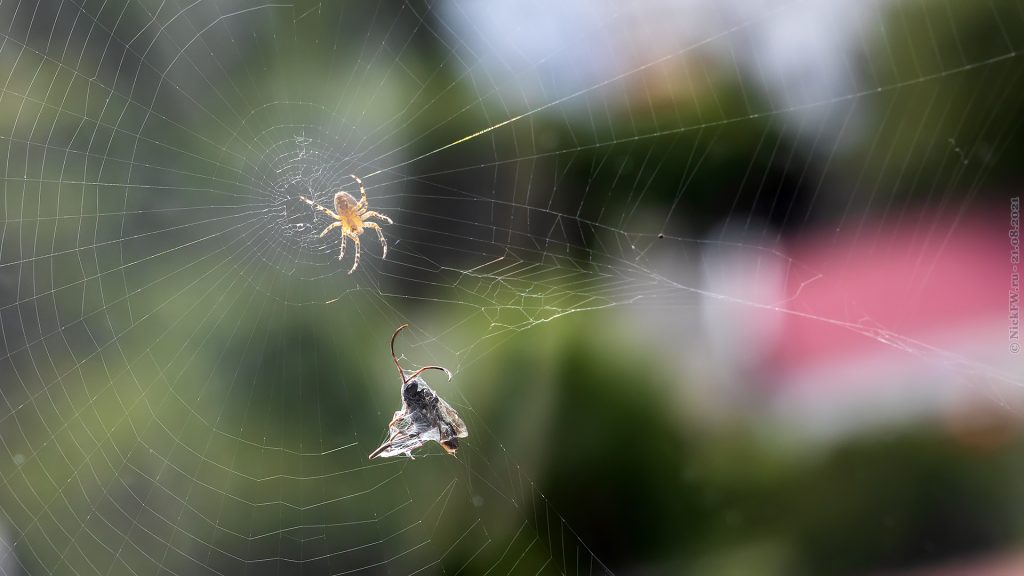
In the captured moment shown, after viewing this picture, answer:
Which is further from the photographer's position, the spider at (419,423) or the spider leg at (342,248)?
the spider leg at (342,248)

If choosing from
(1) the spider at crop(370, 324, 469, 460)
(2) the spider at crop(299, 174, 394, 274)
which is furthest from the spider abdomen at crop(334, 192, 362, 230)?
(1) the spider at crop(370, 324, 469, 460)

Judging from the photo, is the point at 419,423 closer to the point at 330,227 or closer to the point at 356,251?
the point at 356,251

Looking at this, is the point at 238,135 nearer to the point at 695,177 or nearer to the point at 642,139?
the point at 642,139

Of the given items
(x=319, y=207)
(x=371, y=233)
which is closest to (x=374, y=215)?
(x=371, y=233)

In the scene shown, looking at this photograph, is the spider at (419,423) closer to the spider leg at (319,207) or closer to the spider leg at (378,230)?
the spider leg at (378,230)

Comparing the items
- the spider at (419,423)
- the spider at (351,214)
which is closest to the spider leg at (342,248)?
the spider at (351,214)

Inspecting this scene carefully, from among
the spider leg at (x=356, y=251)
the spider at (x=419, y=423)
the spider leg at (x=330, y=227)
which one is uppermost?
the spider leg at (x=330, y=227)

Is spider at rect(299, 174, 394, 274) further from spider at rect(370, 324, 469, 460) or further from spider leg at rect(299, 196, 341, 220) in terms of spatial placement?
spider at rect(370, 324, 469, 460)
